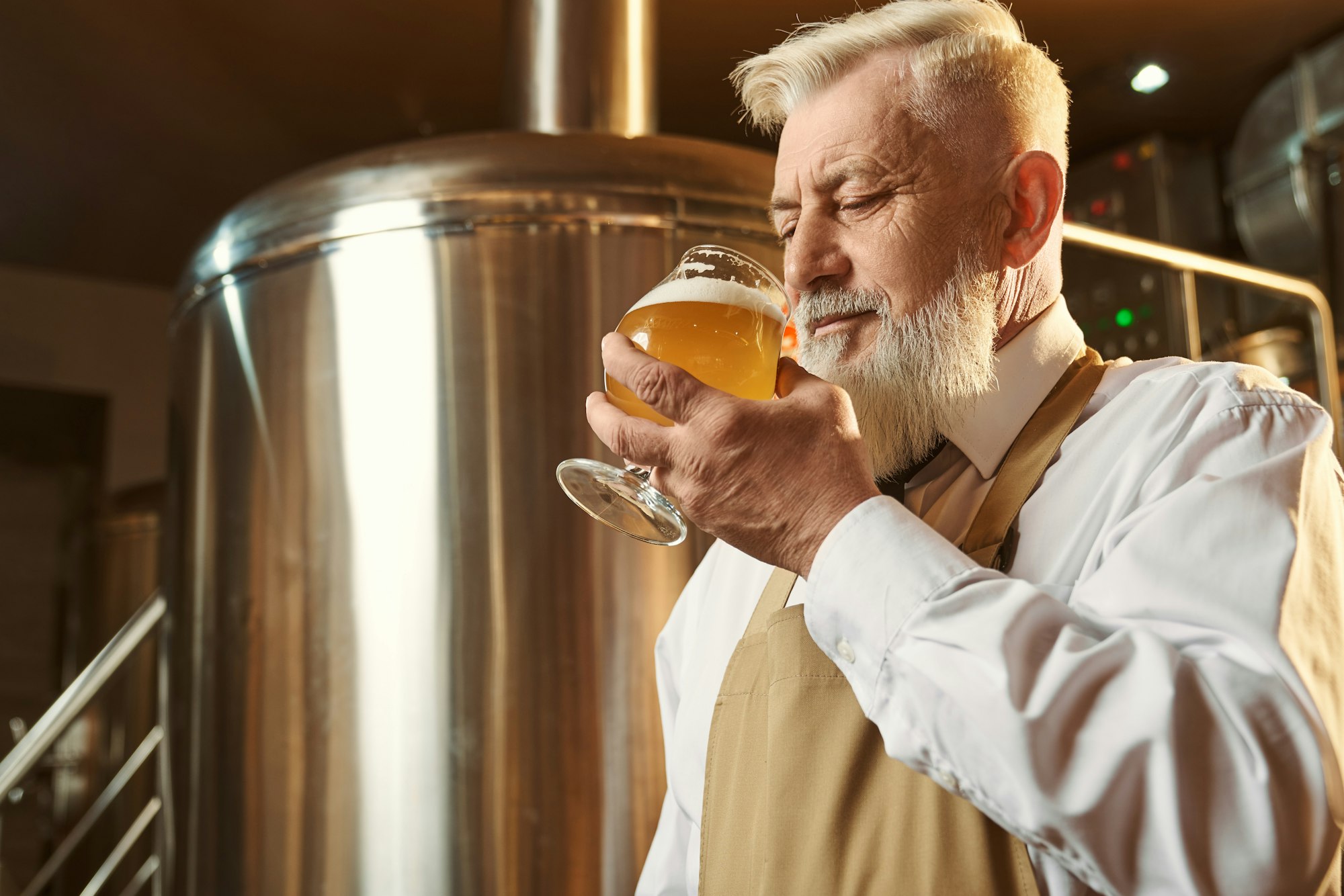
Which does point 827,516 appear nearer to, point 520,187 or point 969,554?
point 969,554

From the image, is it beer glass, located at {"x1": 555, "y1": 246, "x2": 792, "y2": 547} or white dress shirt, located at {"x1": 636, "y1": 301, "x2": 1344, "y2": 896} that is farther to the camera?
beer glass, located at {"x1": 555, "y1": 246, "x2": 792, "y2": 547}

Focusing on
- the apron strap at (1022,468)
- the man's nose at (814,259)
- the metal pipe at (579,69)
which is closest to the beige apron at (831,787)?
the apron strap at (1022,468)

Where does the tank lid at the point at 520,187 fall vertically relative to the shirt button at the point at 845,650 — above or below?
above

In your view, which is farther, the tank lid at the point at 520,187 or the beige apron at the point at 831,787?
the tank lid at the point at 520,187

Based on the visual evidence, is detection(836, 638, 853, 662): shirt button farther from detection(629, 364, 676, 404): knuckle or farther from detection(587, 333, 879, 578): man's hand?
detection(629, 364, 676, 404): knuckle

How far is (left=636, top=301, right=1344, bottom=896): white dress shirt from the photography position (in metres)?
0.68

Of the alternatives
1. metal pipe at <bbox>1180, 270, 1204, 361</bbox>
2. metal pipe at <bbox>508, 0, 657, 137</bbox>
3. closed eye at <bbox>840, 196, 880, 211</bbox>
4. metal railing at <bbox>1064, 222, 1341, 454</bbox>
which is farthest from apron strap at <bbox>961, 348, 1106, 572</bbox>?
metal pipe at <bbox>508, 0, 657, 137</bbox>

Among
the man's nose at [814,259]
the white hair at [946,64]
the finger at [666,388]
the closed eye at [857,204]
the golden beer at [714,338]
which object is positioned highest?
the white hair at [946,64]

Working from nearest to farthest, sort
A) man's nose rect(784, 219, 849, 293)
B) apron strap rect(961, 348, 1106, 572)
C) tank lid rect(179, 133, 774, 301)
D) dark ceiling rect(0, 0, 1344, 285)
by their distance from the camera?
apron strap rect(961, 348, 1106, 572), man's nose rect(784, 219, 849, 293), tank lid rect(179, 133, 774, 301), dark ceiling rect(0, 0, 1344, 285)

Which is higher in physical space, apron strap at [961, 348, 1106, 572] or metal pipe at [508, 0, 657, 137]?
metal pipe at [508, 0, 657, 137]

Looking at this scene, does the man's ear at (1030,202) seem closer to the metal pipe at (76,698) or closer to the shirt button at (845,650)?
the shirt button at (845,650)

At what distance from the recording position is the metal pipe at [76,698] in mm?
2129

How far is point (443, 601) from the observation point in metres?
1.81

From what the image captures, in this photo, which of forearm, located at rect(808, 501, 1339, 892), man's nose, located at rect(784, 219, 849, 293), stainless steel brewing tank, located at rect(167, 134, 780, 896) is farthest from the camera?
stainless steel brewing tank, located at rect(167, 134, 780, 896)
